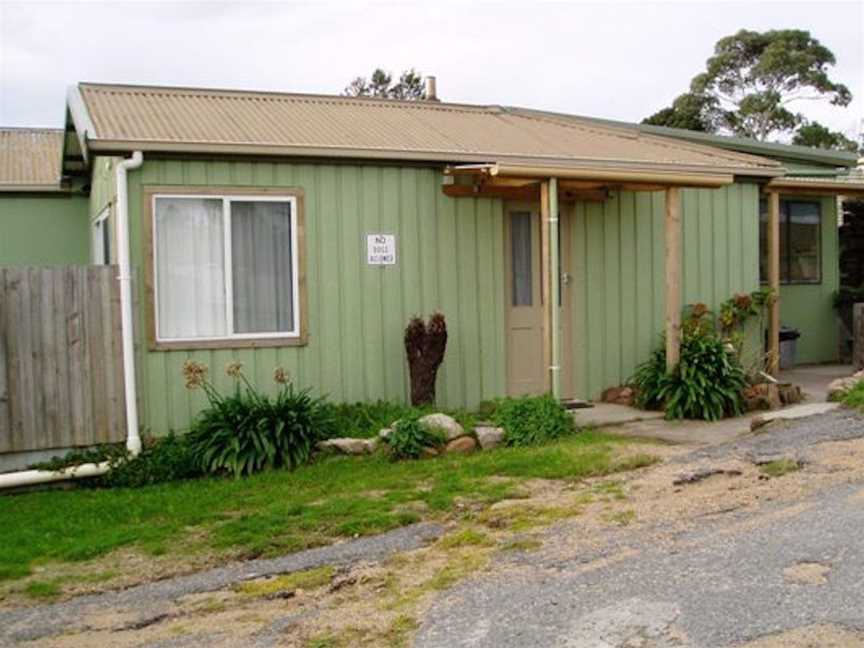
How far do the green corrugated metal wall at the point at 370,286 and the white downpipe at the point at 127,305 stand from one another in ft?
0.63

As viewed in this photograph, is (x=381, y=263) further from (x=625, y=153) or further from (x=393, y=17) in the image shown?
(x=393, y=17)

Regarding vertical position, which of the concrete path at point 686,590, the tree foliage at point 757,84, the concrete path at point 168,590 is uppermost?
the tree foliage at point 757,84

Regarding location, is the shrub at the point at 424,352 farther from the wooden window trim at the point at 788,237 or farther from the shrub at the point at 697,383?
the wooden window trim at the point at 788,237

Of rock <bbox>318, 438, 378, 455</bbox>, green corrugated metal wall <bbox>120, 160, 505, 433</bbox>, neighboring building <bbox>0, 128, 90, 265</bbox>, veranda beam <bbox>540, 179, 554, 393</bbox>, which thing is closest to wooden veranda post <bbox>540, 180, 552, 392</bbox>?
veranda beam <bbox>540, 179, 554, 393</bbox>

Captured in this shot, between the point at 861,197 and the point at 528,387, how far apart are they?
739 cm

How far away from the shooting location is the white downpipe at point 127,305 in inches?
326

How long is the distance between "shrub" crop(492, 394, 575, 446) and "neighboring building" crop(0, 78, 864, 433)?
631 millimetres

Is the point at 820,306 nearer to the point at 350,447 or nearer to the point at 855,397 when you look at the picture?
the point at 855,397

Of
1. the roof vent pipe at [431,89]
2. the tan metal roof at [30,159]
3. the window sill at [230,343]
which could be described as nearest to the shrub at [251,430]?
the window sill at [230,343]

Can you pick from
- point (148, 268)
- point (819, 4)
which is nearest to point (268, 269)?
point (148, 268)

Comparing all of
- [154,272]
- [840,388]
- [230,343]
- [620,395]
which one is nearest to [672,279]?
[620,395]

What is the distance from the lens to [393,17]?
25.8 metres

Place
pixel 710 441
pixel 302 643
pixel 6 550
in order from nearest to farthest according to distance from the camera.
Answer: pixel 302 643, pixel 6 550, pixel 710 441

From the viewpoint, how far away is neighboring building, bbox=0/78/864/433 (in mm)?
8734
